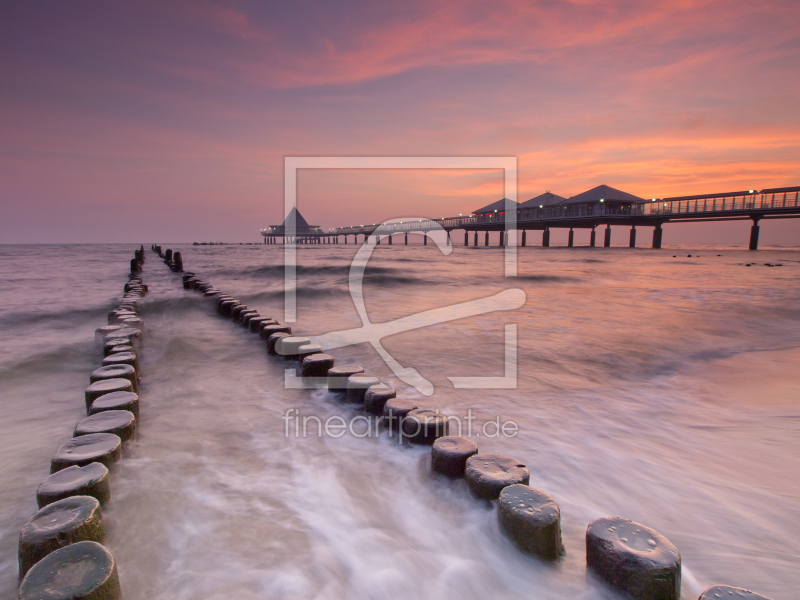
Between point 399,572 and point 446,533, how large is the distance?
32 centimetres

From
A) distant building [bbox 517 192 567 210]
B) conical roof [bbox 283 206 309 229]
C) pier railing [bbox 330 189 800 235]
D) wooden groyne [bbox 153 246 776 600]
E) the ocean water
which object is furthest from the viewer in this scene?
conical roof [bbox 283 206 309 229]

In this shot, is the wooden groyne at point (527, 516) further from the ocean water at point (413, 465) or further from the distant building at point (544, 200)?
the distant building at point (544, 200)

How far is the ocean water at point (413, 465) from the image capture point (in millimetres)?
1927

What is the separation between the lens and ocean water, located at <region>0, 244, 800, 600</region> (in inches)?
75.9

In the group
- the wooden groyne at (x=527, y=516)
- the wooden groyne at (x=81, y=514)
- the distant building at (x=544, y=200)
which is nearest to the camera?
the wooden groyne at (x=81, y=514)

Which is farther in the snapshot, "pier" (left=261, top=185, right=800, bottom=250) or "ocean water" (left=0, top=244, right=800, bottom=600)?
"pier" (left=261, top=185, right=800, bottom=250)

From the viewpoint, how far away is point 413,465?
273 cm

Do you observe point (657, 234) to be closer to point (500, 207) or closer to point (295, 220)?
point (500, 207)

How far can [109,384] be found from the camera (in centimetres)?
314

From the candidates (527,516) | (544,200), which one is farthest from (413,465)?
(544,200)

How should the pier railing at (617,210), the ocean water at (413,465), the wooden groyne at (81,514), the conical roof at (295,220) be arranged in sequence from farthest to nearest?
the conical roof at (295,220)
the pier railing at (617,210)
the ocean water at (413,465)
the wooden groyne at (81,514)

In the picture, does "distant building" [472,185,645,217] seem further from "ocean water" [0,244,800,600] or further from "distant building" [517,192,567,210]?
"ocean water" [0,244,800,600]

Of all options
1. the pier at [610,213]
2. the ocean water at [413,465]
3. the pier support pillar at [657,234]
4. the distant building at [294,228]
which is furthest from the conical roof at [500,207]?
the distant building at [294,228]

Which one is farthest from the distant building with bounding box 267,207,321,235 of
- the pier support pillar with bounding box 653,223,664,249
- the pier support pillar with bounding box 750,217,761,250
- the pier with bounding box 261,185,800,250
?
the pier support pillar with bounding box 750,217,761,250
